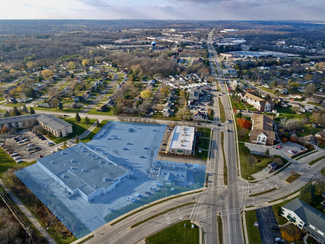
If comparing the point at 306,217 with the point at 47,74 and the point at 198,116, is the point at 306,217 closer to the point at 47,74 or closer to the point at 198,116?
the point at 198,116

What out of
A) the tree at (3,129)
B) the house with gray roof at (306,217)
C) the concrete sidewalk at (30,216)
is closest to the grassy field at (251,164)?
the house with gray roof at (306,217)

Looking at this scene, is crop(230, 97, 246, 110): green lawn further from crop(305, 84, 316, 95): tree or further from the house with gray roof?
the house with gray roof

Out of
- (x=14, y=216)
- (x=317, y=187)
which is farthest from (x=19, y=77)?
(x=317, y=187)

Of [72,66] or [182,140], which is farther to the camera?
[72,66]

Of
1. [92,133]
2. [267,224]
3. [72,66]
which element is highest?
[72,66]

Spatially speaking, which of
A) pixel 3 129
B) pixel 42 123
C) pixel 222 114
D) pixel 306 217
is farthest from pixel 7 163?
pixel 222 114

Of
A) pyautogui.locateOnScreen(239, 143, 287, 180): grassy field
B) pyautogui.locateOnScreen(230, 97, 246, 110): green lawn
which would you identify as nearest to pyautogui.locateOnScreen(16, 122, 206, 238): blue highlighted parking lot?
pyautogui.locateOnScreen(239, 143, 287, 180): grassy field

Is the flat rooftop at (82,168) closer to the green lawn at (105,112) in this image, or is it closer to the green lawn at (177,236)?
the green lawn at (177,236)
